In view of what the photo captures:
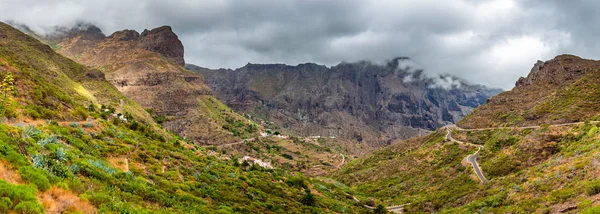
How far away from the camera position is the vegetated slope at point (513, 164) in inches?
1119

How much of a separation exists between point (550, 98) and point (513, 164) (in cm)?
4159

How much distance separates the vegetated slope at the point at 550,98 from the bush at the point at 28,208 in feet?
259

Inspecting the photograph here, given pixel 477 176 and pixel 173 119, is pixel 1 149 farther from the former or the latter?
pixel 173 119

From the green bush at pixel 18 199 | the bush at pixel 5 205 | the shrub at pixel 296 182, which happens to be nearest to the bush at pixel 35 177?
the green bush at pixel 18 199

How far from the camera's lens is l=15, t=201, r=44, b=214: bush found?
9.02m

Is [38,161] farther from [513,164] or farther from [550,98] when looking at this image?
[550,98]

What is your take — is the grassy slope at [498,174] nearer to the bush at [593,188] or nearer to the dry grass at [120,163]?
the bush at [593,188]

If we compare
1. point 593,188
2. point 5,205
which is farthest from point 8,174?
point 593,188

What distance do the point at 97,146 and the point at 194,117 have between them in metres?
133

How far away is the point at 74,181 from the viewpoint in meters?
13.4

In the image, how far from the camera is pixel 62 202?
36.9 ft

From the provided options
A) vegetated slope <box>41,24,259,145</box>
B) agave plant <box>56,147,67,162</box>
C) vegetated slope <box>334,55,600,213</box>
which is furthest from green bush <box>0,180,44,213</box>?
vegetated slope <box>41,24,259,145</box>

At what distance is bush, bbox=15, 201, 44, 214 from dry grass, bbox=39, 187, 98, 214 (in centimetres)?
99

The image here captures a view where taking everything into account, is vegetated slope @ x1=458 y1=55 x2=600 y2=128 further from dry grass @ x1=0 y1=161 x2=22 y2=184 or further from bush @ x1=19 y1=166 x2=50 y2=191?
dry grass @ x1=0 y1=161 x2=22 y2=184
